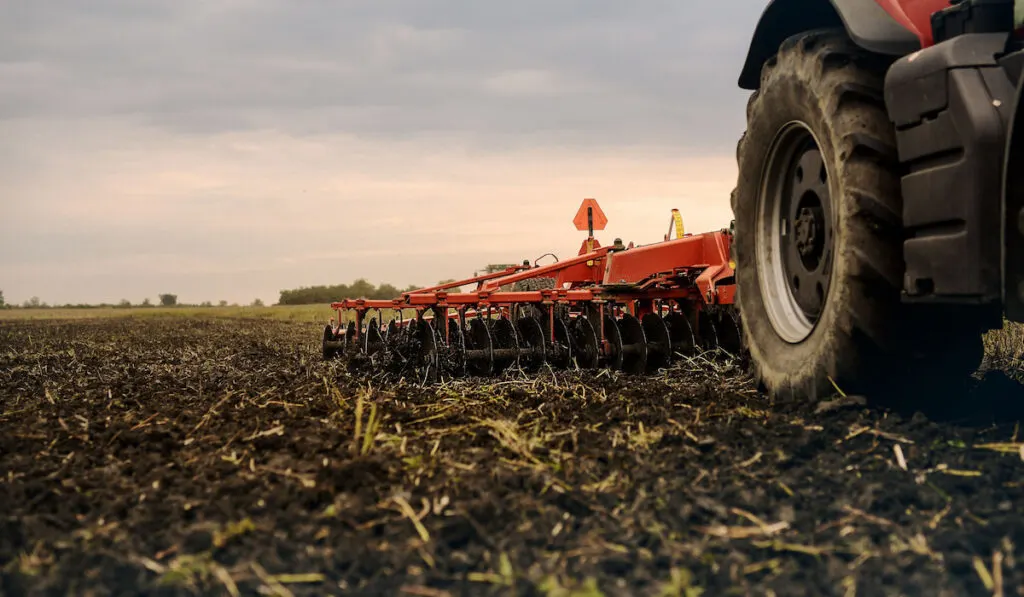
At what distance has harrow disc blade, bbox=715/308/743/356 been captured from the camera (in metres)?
6.74

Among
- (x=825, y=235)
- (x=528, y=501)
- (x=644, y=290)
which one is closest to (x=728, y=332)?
(x=644, y=290)

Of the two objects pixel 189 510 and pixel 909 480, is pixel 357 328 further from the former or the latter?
pixel 909 480

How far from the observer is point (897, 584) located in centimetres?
217

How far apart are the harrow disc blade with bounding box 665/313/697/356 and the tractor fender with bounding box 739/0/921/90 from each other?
2.38m

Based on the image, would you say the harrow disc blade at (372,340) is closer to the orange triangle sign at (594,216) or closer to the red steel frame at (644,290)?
the red steel frame at (644,290)

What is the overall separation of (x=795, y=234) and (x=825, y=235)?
0.85 ft

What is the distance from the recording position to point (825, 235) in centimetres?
388

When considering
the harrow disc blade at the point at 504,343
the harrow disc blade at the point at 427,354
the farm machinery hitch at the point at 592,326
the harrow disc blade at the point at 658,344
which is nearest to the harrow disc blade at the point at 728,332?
the farm machinery hitch at the point at 592,326

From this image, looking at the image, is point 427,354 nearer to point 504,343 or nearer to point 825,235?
point 504,343

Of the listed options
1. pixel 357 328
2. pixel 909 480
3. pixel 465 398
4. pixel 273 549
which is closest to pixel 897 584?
pixel 909 480

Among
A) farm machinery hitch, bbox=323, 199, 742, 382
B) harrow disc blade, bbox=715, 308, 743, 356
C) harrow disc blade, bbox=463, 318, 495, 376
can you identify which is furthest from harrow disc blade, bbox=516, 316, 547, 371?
harrow disc blade, bbox=715, 308, 743, 356

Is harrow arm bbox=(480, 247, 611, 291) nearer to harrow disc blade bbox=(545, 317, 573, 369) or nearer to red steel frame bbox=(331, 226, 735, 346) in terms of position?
red steel frame bbox=(331, 226, 735, 346)

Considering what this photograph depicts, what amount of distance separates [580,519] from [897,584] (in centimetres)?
82

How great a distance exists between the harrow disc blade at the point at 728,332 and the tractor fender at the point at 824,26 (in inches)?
90.2
